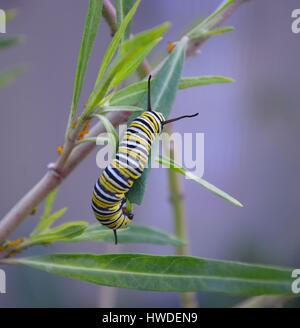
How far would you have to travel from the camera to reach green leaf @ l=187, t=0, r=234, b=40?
24.1 inches

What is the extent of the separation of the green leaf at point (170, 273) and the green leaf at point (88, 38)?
0.19 m

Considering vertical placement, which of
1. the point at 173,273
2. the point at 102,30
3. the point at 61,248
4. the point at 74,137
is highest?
the point at 102,30

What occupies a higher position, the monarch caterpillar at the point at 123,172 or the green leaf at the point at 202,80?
the green leaf at the point at 202,80

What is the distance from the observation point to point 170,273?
1.82 ft

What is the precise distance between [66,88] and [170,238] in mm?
1925

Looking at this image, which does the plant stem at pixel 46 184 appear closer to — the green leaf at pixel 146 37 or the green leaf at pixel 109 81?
the green leaf at pixel 109 81

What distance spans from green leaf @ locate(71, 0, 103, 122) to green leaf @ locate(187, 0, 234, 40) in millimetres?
147

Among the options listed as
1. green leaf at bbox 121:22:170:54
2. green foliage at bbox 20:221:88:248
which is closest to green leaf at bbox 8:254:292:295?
green foliage at bbox 20:221:88:248

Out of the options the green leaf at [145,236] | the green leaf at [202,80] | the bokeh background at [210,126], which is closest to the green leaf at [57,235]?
the green leaf at [145,236]

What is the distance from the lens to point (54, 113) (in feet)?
8.44

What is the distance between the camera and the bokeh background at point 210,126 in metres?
2.24

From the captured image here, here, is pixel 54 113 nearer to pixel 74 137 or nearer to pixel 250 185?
pixel 250 185

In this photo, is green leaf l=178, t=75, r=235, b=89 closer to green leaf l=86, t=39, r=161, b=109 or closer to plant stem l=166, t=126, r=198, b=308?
green leaf l=86, t=39, r=161, b=109
